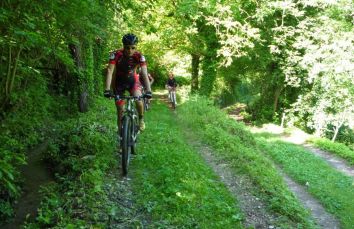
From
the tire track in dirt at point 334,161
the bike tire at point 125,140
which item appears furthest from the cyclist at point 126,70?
the tire track in dirt at point 334,161

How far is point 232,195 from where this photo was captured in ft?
→ 25.7

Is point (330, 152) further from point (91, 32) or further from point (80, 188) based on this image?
point (80, 188)

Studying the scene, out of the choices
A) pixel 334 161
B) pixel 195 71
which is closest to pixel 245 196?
pixel 334 161

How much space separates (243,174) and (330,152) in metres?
12.2

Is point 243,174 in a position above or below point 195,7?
below

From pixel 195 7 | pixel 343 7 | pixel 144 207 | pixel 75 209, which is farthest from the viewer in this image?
pixel 343 7

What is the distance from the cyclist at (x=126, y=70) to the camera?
720cm

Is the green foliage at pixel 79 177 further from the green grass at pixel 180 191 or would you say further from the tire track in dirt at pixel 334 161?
the tire track in dirt at pixel 334 161

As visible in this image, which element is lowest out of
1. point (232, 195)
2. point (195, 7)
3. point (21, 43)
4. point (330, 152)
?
point (330, 152)

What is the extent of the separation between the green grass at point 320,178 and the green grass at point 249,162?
1.39 metres

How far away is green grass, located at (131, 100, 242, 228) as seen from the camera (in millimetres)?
6184

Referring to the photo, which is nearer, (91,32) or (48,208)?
(48,208)

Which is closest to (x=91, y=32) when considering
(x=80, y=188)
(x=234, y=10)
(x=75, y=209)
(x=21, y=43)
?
(x=21, y=43)

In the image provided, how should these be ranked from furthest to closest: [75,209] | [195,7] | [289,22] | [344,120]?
[289,22] → [344,120] → [195,7] → [75,209]
